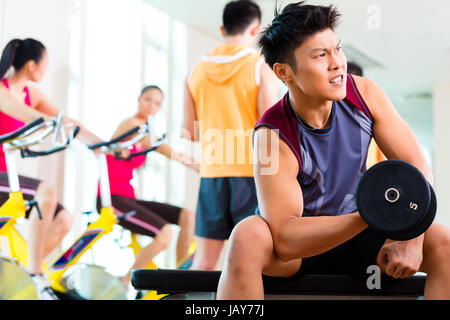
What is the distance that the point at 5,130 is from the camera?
7.03ft

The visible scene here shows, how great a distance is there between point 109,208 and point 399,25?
1.84 meters

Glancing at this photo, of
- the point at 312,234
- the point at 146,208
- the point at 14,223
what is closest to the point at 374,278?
the point at 312,234

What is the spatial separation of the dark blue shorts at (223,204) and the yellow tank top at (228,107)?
0.03 meters

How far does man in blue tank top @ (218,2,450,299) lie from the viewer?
0.85m

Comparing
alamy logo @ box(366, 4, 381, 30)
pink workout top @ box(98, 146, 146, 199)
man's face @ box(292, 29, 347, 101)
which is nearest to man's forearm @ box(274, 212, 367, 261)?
man's face @ box(292, 29, 347, 101)

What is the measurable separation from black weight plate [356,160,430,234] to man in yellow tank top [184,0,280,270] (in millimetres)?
922

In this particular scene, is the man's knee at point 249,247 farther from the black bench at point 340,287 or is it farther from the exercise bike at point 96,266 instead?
the exercise bike at point 96,266

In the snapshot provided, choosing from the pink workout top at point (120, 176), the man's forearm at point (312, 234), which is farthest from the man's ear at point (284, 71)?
the pink workout top at point (120, 176)

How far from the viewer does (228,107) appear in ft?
5.78

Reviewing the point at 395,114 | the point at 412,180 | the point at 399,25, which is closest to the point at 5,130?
the point at 395,114

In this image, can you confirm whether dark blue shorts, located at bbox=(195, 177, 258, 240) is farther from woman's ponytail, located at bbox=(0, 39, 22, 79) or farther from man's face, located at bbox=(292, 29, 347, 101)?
woman's ponytail, located at bbox=(0, 39, 22, 79)

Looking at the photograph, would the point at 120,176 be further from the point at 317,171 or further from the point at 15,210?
the point at 317,171
